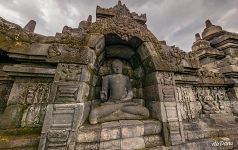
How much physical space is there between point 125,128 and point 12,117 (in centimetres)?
231

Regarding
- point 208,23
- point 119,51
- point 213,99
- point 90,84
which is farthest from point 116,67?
point 208,23

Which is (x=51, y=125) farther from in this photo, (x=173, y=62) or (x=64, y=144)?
(x=173, y=62)

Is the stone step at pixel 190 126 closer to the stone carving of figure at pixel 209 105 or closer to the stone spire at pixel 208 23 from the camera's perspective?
the stone carving of figure at pixel 209 105

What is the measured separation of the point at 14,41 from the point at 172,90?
13.1 feet

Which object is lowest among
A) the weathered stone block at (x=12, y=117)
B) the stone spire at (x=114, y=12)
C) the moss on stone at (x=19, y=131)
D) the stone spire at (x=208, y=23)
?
the moss on stone at (x=19, y=131)

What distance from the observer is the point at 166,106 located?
2.97 metres

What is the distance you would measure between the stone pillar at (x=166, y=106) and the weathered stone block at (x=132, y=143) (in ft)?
2.00

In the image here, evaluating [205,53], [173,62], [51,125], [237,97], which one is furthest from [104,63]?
[237,97]

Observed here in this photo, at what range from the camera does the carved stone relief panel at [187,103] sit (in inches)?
142

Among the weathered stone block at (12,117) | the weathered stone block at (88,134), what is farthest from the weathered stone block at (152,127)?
the weathered stone block at (12,117)

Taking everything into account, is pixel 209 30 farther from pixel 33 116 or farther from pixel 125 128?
pixel 33 116

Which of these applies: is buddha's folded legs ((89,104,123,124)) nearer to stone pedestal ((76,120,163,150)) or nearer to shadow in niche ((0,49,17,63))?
stone pedestal ((76,120,163,150))

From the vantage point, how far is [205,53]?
5012 mm

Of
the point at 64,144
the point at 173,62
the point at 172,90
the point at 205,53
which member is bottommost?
the point at 64,144
